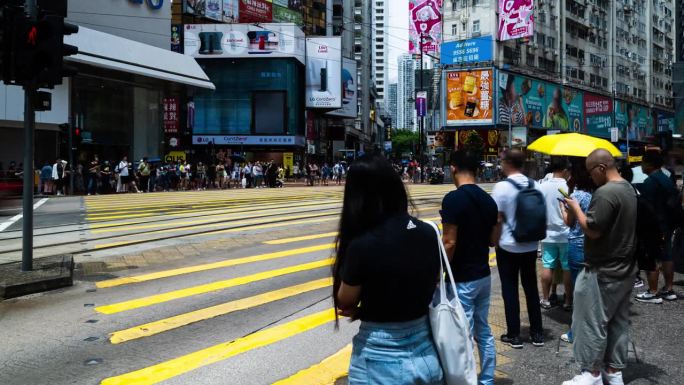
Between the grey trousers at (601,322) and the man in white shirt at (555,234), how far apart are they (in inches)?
77.3

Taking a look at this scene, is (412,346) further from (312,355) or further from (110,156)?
(110,156)

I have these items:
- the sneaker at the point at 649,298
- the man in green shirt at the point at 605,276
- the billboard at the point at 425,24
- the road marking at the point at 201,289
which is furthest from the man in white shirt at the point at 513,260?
the billboard at the point at 425,24

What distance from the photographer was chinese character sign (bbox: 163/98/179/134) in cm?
4597

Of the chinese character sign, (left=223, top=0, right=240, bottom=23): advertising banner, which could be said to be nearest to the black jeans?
the chinese character sign

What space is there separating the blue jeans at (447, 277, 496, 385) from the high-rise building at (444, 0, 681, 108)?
5616 centimetres

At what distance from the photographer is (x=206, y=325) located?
20.3 feet

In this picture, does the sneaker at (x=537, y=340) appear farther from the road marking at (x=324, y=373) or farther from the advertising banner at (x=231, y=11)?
the advertising banner at (x=231, y=11)

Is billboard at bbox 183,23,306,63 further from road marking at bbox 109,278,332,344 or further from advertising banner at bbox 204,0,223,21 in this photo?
road marking at bbox 109,278,332,344

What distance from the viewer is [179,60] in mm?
38344

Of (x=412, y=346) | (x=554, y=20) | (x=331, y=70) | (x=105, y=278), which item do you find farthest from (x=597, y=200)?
(x=554, y=20)

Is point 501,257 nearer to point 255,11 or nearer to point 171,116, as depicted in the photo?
point 171,116

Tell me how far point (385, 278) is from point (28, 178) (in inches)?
282

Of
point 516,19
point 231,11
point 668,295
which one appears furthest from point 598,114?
point 668,295

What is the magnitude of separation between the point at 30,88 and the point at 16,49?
20.9 inches
